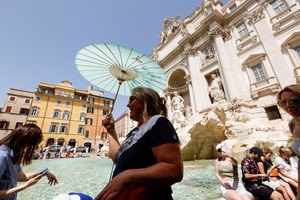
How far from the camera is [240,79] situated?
41.4 ft

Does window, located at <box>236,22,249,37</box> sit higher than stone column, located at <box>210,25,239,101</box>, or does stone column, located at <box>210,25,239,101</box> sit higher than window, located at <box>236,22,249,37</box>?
window, located at <box>236,22,249,37</box>

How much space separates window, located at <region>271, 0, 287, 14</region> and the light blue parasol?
51.8 ft

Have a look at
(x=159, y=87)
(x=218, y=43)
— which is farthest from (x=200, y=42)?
(x=159, y=87)

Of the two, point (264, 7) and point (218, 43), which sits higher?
point (264, 7)

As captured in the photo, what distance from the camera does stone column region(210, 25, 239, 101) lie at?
12.2 metres

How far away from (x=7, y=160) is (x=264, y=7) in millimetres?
18130

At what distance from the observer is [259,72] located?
12.0 meters

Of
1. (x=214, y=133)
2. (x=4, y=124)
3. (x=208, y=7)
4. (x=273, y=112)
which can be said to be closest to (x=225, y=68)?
(x=273, y=112)

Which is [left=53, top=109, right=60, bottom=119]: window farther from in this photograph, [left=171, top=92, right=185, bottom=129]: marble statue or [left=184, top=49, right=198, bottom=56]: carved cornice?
[left=184, top=49, right=198, bottom=56]: carved cornice

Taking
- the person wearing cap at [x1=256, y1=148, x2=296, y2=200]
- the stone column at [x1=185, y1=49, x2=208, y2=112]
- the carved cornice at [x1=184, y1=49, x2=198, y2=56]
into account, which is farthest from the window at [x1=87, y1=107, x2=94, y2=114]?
the person wearing cap at [x1=256, y1=148, x2=296, y2=200]

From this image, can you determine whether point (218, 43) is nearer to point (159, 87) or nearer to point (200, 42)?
point (200, 42)

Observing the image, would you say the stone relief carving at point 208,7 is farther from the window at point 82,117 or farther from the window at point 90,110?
the window at point 90,110

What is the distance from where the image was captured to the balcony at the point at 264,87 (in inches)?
418

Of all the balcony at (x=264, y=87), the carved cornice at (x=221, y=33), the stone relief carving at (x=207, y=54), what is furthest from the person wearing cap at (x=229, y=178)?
the carved cornice at (x=221, y=33)
